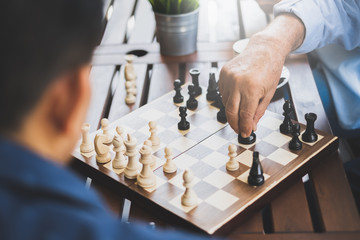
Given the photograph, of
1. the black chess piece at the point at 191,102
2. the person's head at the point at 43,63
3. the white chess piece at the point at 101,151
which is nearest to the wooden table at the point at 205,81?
the white chess piece at the point at 101,151

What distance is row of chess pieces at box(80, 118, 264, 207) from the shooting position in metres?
1.31

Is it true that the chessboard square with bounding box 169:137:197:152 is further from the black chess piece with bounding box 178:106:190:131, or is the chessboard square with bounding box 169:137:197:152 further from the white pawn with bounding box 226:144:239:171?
the white pawn with bounding box 226:144:239:171

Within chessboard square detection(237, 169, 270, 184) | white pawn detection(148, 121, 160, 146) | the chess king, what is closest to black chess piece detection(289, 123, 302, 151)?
chessboard square detection(237, 169, 270, 184)

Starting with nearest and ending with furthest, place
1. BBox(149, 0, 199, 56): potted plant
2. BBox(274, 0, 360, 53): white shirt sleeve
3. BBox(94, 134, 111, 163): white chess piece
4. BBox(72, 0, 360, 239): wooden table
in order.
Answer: BBox(72, 0, 360, 239): wooden table → BBox(94, 134, 111, 163): white chess piece → BBox(274, 0, 360, 53): white shirt sleeve → BBox(149, 0, 199, 56): potted plant

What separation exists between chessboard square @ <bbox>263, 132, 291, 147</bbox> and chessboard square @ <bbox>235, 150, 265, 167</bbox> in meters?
0.09

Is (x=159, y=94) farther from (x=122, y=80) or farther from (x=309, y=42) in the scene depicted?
(x=309, y=42)

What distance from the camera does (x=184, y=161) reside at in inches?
56.6

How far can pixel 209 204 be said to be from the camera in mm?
1262

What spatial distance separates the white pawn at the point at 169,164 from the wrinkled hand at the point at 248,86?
22 centimetres

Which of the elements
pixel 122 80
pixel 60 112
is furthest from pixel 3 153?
pixel 122 80

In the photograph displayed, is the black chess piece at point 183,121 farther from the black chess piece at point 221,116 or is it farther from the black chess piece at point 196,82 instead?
the black chess piece at point 196,82

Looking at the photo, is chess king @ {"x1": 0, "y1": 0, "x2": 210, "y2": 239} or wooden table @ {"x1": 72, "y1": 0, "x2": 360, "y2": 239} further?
wooden table @ {"x1": 72, "y1": 0, "x2": 360, "y2": 239}

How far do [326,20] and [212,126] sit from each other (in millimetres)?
631

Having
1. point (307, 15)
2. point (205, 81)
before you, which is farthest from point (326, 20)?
point (205, 81)
